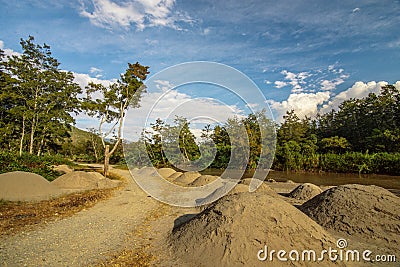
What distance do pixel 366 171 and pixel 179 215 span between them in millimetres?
23778

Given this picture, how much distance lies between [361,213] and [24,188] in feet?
35.9

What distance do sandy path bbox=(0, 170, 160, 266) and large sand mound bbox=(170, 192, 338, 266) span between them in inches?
51.0

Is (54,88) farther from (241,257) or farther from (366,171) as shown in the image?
(366,171)

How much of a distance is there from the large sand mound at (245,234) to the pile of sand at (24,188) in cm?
713

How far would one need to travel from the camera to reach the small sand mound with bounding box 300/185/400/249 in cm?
521

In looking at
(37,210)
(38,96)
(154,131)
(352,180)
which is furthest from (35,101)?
(352,180)

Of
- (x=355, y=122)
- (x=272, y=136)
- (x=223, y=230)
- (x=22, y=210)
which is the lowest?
(x=22, y=210)

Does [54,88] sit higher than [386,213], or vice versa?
[54,88]

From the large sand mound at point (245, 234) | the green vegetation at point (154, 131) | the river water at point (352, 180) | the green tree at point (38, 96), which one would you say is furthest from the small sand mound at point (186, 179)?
the green tree at point (38, 96)

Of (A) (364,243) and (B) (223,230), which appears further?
(A) (364,243)

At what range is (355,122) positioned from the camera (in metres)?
34.7

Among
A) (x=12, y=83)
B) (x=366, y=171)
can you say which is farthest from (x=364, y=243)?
(x=12, y=83)

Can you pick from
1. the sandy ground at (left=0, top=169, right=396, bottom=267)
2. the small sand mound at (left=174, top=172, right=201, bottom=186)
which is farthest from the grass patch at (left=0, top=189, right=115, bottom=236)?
the small sand mound at (left=174, top=172, right=201, bottom=186)

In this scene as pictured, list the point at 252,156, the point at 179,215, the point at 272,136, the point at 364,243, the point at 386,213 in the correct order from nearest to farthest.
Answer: the point at 364,243, the point at 386,213, the point at 179,215, the point at 272,136, the point at 252,156
